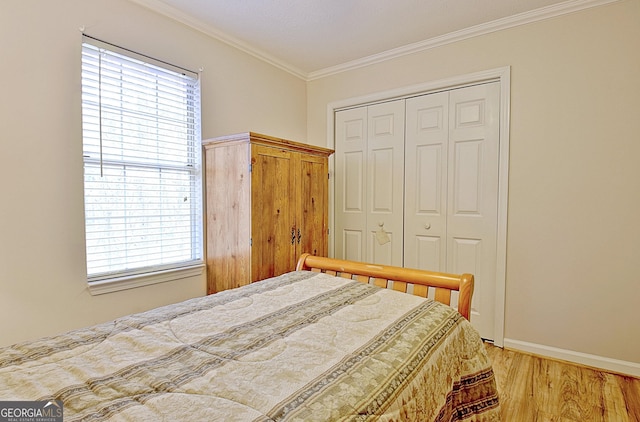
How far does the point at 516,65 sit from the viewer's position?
→ 2.52 m

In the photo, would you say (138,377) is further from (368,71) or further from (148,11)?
(368,71)

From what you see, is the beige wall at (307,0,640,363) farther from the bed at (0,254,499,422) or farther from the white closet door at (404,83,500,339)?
the bed at (0,254,499,422)

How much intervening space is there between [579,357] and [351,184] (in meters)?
2.32

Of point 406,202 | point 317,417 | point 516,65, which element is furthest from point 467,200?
point 317,417

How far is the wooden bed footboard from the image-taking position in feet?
5.05

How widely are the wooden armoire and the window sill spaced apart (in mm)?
150

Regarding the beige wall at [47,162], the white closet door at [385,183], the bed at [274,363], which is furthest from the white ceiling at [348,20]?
the bed at [274,363]

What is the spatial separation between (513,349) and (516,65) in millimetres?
2243

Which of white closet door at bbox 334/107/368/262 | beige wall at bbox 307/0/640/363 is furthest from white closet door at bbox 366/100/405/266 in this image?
beige wall at bbox 307/0/640/363

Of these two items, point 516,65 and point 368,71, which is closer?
point 516,65

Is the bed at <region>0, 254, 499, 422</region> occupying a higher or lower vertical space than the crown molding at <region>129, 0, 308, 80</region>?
lower

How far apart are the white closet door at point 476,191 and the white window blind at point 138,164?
215 centimetres

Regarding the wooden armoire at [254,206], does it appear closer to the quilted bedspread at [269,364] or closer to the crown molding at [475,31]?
the quilted bedspread at [269,364]

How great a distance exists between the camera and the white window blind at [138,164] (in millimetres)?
1983
